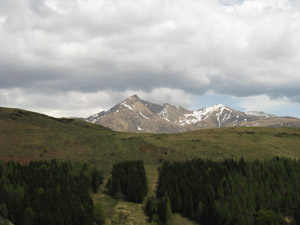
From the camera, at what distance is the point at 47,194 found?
79.8m

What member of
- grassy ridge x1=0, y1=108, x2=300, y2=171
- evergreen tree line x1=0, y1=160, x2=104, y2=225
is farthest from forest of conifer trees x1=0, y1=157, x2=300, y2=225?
grassy ridge x1=0, y1=108, x2=300, y2=171

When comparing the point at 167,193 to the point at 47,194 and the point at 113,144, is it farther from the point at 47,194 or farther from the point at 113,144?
the point at 113,144

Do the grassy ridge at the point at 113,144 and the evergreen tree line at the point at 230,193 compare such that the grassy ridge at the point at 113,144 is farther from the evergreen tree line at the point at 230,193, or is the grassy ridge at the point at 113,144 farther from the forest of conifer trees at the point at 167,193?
the evergreen tree line at the point at 230,193

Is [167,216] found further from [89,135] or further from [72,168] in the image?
[89,135]

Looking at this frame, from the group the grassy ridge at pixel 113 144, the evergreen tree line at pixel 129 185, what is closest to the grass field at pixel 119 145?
the grassy ridge at pixel 113 144

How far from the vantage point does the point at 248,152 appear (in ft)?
482

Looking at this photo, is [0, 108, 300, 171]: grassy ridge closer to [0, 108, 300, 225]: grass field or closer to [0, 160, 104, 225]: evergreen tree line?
[0, 108, 300, 225]: grass field

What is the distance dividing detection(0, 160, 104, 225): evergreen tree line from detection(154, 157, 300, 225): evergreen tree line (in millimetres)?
23431

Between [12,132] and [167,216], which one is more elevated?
[12,132]

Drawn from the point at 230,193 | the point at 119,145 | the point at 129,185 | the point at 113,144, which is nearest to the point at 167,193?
the point at 129,185

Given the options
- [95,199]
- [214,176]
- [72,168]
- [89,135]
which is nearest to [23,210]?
[95,199]

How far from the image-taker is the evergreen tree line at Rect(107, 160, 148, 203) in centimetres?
9688

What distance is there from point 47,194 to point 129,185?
30.4 meters

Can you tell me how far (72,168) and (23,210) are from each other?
3580cm
